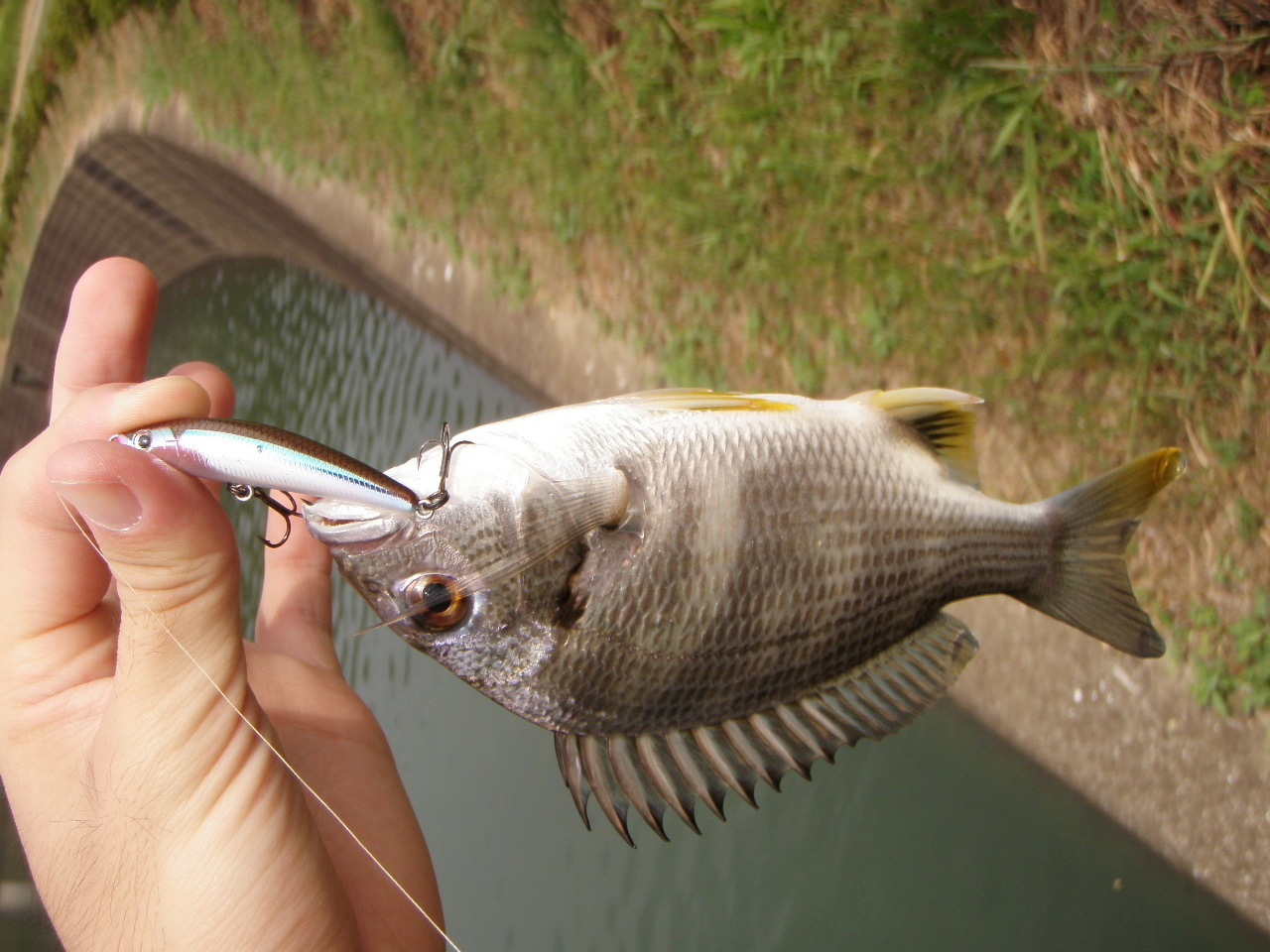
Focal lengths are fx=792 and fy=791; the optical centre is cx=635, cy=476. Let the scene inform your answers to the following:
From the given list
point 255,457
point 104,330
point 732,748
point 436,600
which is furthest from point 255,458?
point 732,748

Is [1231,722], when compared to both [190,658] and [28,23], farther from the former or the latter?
[28,23]

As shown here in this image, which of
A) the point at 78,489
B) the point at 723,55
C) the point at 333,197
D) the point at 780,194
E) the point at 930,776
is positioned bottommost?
the point at 930,776

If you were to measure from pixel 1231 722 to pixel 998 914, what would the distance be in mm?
1128

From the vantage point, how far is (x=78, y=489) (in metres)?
0.84

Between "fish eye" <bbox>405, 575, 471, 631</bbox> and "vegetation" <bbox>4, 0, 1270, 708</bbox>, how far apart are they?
189 centimetres

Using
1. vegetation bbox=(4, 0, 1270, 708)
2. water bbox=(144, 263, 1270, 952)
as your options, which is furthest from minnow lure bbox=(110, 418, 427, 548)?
water bbox=(144, 263, 1270, 952)

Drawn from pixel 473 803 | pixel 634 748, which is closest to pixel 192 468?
pixel 634 748

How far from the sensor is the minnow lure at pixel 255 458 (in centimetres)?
82

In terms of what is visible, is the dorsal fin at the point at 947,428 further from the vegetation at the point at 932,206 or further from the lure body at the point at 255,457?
the vegetation at the point at 932,206

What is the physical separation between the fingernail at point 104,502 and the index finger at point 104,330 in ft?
1.60

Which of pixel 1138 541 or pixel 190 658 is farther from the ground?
pixel 190 658

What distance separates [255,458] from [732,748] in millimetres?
771

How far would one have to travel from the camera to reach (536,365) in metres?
3.42

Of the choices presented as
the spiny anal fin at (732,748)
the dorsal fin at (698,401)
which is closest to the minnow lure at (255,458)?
the dorsal fin at (698,401)
